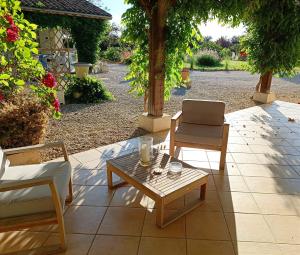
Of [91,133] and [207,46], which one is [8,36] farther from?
[207,46]

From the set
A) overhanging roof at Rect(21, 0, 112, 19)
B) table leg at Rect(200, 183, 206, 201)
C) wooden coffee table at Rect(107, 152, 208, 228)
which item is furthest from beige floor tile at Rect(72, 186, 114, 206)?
overhanging roof at Rect(21, 0, 112, 19)

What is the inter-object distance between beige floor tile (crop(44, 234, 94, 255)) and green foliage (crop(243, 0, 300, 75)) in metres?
5.41

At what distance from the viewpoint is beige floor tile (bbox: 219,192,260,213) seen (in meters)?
2.46

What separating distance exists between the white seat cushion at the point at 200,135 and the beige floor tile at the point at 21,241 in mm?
1890

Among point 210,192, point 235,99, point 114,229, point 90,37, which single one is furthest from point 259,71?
point 90,37

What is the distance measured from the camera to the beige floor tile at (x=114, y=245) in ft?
6.32

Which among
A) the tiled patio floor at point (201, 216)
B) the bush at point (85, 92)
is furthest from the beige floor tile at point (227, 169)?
the bush at point (85, 92)

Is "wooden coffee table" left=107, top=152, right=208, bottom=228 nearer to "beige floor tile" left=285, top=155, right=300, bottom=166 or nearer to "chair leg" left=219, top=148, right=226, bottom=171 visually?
"chair leg" left=219, top=148, right=226, bottom=171

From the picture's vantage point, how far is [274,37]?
6180 millimetres

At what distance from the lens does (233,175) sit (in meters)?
3.09

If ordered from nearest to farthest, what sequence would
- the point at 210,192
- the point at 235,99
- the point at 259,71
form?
the point at 210,192 → the point at 259,71 → the point at 235,99

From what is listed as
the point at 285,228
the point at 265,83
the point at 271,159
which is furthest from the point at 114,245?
the point at 265,83

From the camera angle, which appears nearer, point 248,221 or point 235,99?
point 248,221

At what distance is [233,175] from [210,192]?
1.74ft
